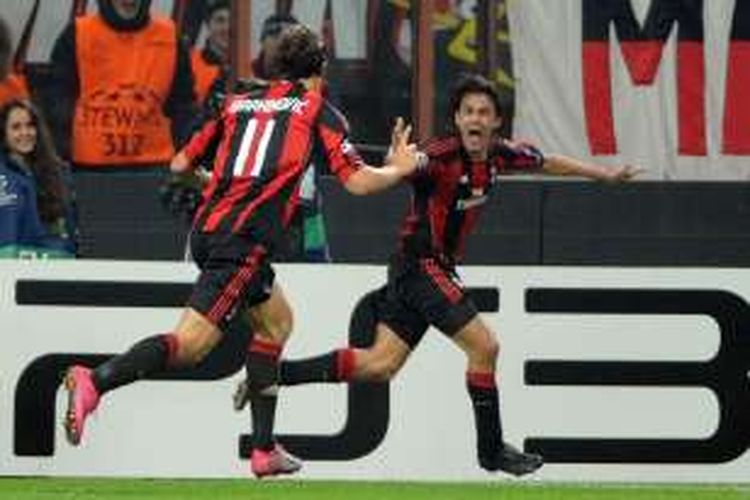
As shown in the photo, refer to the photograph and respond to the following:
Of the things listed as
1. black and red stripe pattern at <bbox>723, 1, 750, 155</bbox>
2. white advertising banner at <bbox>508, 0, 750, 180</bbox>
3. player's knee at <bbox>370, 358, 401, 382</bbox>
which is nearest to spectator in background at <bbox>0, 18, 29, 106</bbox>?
white advertising banner at <bbox>508, 0, 750, 180</bbox>

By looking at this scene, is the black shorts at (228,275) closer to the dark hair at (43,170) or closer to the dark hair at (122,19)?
the dark hair at (43,170)

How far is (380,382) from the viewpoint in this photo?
12.2 metres

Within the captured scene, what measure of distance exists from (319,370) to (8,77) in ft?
13.4

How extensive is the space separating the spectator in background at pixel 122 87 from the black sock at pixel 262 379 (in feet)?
15.1

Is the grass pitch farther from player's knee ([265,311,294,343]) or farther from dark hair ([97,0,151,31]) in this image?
dark hair ([97,0,151,31])

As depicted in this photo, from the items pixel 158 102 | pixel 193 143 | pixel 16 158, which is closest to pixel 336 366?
pixel 193 143

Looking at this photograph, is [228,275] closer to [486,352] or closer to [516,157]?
[486,352]

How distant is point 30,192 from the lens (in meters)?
13.1

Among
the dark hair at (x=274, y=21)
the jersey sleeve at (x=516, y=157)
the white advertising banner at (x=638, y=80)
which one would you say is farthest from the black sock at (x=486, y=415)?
the white advertising banner at (x=638, y=80)

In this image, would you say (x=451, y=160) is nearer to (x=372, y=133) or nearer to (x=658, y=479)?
(x=658, y=479)

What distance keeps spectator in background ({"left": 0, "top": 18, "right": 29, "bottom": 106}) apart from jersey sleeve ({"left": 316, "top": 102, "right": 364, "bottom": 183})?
3.58 m

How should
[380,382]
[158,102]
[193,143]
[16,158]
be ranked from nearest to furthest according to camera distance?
[193,143]
[380,382]
[16,158]
[158,102]

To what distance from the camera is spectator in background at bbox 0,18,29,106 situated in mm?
14438

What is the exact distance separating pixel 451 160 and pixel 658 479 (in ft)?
5.94
